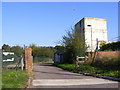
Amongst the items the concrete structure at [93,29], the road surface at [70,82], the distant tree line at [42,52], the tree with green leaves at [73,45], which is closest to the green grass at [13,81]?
the road surface at [70,82]

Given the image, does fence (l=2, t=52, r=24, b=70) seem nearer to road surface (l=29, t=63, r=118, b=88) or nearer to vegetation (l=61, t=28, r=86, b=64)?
road surface (l=29, t=63, r=118, b=88)

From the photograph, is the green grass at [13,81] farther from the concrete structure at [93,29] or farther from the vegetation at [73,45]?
the concrete structure at [93,29]

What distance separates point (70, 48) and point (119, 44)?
726cm

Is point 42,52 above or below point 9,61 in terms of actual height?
above

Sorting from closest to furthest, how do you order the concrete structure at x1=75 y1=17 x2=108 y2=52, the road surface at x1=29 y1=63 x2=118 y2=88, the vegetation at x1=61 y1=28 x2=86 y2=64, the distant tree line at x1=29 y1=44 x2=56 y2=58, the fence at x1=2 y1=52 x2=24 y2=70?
the road surface at x1=29 y1=63 x2=118 y2=88, the fence at x1=2 y1=52 x2=24 y2=70, the vegetation at x1=61 y1=28 x2=86 y2=64, the concrete structure at x1=75 y1=17 x2=108 y2=52, the distant tree line at x1=29 y1=44 x2=56 y2=58

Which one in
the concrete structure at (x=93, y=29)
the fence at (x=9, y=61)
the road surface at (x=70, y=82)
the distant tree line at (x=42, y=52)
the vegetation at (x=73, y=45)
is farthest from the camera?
the distant tree line at (x=42, y=52)

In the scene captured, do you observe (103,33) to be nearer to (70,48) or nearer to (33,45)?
(70,48)

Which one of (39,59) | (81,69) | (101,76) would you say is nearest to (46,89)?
(101,76)

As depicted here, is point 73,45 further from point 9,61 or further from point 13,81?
point 13,81

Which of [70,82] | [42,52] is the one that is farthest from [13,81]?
[42,52]

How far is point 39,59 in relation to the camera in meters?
64.5

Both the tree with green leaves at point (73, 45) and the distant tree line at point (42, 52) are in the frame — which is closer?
the tree with green leaves at point (73, 45)

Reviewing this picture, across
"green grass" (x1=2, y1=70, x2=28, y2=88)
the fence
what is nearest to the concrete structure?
the fence

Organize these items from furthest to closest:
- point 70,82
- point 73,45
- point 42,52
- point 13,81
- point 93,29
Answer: point 42,52, point 93,29, point 73,45, point 70,82, point 13,81
